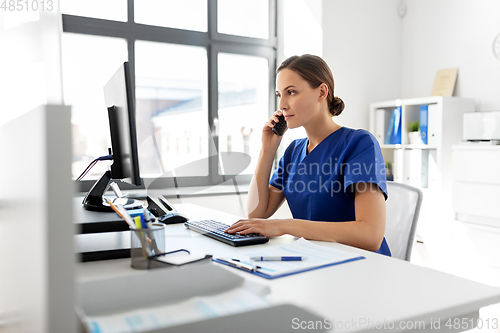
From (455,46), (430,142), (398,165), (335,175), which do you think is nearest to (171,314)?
(335,175)

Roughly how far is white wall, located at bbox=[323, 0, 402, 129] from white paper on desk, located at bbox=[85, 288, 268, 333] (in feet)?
9.01

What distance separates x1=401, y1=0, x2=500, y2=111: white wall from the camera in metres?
2.84

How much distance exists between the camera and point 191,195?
302 centimetres

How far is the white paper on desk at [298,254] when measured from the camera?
885 mm

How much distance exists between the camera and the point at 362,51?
329 cm

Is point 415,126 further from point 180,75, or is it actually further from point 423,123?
point 180,75

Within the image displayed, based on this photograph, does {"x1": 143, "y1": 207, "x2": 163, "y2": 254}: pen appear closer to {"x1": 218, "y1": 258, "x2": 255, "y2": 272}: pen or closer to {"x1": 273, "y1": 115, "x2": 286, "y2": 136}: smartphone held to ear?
{"x1": 218, "y1": 258, "x2": 255, "y2": 272}: pen

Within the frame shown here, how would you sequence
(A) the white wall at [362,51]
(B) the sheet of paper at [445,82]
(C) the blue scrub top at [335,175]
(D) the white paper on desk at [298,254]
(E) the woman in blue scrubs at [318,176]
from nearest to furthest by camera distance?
(D) the white paper on desk at [298,254], (E) the woman in blue scrubs at [318,176], (C) the blue scrub top at [335,175], (B) the sheet of paper at [445,82], (A) the white wall at [362,51]

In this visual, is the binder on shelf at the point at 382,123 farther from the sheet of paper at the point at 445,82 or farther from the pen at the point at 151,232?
the pen at the point at 151,232

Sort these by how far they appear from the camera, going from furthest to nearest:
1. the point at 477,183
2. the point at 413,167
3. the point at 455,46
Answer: the point at 455,46
the point at 413,167
the point at 477,183

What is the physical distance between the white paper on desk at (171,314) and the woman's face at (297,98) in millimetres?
986

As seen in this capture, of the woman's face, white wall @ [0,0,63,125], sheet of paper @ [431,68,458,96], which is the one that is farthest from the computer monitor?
sheet of paper @ [431,68,458,96]

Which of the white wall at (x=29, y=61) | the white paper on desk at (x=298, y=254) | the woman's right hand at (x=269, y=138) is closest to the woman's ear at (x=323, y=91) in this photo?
the woman's right hand at (x=269, y=138)

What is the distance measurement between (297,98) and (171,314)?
3.60 feet
